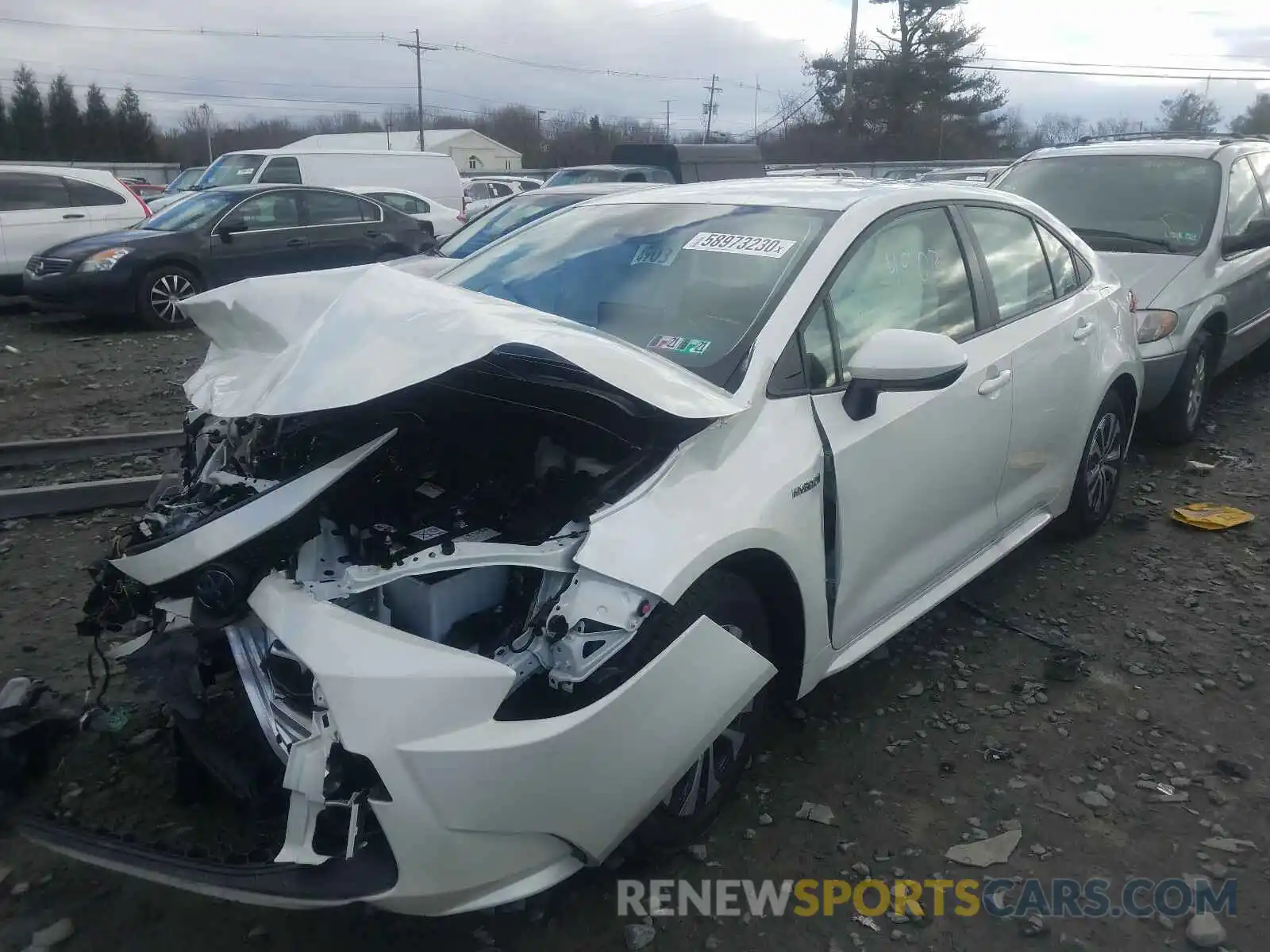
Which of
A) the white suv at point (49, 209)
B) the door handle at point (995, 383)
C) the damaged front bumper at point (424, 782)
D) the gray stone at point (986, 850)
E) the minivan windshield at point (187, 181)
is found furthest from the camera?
the minivan windshield at point (187, 181)

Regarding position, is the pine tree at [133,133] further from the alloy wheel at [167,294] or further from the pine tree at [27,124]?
the alloy wheel at [167,294]

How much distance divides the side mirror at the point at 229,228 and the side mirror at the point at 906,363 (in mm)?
9630

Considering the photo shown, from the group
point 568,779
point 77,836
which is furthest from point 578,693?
point 77,836

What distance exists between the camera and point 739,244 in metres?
3.25

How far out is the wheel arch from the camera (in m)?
2.64

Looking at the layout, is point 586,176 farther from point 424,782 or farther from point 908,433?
point 424,782

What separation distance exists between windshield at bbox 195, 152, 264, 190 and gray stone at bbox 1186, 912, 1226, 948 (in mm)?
15617

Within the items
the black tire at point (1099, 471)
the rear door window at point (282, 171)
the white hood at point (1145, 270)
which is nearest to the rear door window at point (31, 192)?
the rear door window at point (282, 171)

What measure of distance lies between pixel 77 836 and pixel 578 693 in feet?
3.87

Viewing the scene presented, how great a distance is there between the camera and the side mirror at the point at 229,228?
10789 mm

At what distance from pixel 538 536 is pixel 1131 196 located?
6127mm

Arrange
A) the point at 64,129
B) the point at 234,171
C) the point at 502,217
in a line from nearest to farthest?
1. the point at 502,217
2. the point at 234,171
3. the point at 64,129

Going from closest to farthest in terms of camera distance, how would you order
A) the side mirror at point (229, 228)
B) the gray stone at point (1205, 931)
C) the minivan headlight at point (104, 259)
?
1. the gray stone at point (1205, 931)
2. the minivan headlight at point (104, 259)
3. the side mirror at point (229, 228)

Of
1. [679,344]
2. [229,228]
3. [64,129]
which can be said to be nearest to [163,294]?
[229,228]
